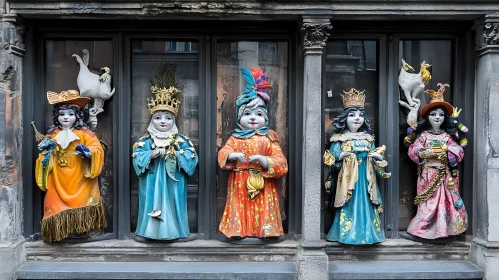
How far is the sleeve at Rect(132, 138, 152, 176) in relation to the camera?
589 centimetres

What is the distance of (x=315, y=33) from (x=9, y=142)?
11.3 feet

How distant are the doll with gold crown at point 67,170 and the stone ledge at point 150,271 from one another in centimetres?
34

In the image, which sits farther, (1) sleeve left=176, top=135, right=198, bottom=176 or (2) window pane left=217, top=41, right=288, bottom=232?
(2) window pane left=217, top=41, right=288, bottom=232

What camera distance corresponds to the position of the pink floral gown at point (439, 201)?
599 cm

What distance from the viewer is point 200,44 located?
20.5 feet

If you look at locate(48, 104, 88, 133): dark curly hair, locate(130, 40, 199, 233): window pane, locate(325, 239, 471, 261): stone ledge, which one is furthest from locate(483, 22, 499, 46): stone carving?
locate(48, 104, 88, 133): dark curly hair

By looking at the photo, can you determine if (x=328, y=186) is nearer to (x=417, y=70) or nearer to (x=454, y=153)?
(x=454, y=153)

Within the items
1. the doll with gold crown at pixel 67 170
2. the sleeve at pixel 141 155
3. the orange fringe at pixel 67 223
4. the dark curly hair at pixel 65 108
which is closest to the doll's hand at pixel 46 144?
the doll with gold crown at pixel 67 170

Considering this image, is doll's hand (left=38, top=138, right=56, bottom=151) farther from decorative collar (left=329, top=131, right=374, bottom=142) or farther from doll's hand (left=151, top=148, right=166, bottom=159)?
decorative collar (left=329, top=131, right=374, bottom=142)

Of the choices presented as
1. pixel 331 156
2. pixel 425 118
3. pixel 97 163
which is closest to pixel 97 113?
pixel 97 163

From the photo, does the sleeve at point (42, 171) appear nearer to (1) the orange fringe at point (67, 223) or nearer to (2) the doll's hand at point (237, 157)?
(1) the orange fringe at point (67, 223)

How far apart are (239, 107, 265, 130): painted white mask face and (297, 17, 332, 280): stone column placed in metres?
0.49

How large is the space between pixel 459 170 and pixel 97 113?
13.7ft

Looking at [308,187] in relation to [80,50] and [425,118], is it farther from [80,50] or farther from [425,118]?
[80,50]
